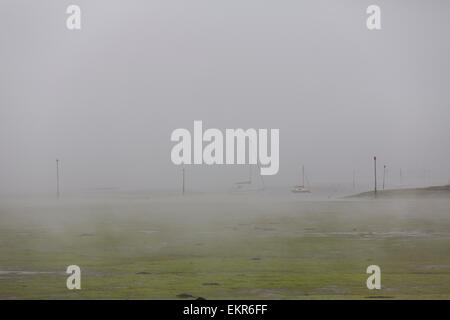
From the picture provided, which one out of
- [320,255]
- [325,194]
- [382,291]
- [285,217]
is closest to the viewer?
[382,291]

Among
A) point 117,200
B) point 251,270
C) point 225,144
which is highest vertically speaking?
point 225,144

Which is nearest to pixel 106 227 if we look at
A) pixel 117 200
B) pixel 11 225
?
pixel 117 200

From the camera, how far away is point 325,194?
847 inches

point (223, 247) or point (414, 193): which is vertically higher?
point (414, 193)

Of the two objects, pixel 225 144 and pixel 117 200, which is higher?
pixel 225 144

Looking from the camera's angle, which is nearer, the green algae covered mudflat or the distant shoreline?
the green algae covered mudflat

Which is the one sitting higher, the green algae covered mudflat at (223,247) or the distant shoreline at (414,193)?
the distant shoreline at (414,193)

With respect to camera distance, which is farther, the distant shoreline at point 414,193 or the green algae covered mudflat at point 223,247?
the distant shoreline at point 414,193

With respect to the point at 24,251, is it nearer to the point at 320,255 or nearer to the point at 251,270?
the point at 251,270

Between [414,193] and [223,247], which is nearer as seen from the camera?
[223,247]

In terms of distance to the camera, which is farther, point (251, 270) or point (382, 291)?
point (251, 270)

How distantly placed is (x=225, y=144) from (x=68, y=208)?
685 cm

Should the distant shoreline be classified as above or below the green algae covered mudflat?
above
